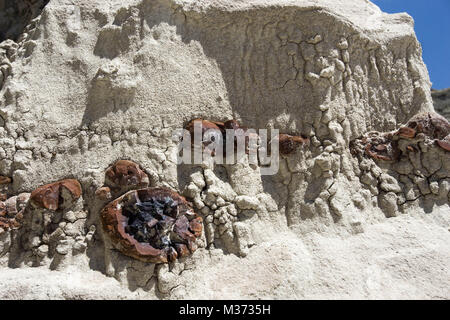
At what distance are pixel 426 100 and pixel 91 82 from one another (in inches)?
82.3

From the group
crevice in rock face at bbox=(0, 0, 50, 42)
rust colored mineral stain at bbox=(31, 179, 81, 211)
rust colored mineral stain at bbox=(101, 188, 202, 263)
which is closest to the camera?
rust colored mineral stain at bbox=(101, 188, 202, 263)

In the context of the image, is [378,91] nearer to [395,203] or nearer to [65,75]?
[395,203]

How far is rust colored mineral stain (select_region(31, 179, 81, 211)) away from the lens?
220 cm

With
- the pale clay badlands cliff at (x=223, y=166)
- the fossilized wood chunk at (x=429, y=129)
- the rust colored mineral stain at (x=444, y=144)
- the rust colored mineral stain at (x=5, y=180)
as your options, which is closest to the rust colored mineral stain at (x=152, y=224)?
the pale clay badlands cliff at (x=223, y=166)

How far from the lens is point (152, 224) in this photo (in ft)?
7.04

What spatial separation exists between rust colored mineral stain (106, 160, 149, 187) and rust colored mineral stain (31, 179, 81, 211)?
0.18 m

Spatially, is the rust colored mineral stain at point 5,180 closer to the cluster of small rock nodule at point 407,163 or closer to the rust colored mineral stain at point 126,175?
the rust colored mineral stain at point 126,175

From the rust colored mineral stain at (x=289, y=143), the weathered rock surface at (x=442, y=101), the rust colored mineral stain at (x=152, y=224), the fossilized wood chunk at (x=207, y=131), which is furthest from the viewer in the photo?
the weathered rock surface at (x=442, y=101)

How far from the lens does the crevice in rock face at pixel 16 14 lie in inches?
115

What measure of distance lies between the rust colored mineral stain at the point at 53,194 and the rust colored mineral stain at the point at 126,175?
0.58 ft

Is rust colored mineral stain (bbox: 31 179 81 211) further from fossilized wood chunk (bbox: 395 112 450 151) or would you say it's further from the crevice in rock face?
fossilized wood chunk (bbox: 395 112 450 151)

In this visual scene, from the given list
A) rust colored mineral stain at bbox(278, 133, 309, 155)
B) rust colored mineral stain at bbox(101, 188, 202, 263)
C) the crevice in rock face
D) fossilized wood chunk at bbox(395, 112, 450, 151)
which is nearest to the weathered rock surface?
→ fossilized wood chunk at bbox(395, 112, 450, 151)

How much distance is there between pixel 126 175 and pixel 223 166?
54 centimetres

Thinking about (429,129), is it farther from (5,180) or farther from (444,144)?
(5,180)
